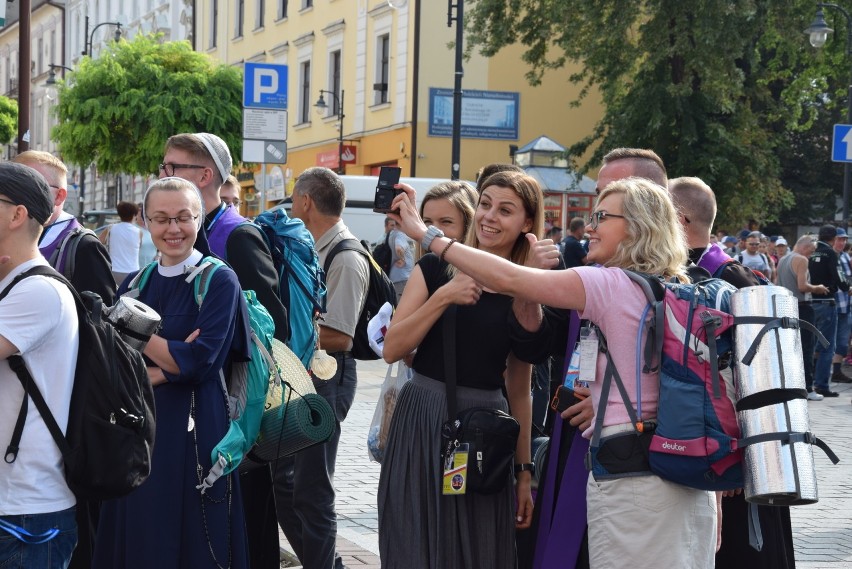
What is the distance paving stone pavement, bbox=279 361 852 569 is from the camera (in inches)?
279

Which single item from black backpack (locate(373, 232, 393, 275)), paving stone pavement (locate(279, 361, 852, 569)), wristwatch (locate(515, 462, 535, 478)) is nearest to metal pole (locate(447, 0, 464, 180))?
black backpack (locate(373, 232, 393, 275))

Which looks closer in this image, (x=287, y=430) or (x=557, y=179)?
(x=287, y=430)

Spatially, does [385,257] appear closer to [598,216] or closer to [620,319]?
[598,216]

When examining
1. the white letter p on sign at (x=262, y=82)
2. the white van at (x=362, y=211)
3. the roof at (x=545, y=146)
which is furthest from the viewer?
the roof at (x=545, y=146)

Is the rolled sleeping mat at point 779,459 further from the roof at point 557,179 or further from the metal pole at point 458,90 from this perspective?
the roof at point 557,179

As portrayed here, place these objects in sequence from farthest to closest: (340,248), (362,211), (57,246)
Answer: (362,211)
(340,248)
(57,246)

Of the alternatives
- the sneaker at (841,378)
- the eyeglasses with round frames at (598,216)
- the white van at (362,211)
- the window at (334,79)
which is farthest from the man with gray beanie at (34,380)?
the window at (334,79)

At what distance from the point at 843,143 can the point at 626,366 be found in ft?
42.7

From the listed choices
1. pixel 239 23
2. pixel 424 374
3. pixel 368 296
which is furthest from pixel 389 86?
pixel 424 374

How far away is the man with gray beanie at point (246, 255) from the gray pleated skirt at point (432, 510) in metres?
1.13

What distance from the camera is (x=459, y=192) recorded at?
17.6ft

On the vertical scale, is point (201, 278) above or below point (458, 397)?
above

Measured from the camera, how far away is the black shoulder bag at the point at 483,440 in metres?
4.27

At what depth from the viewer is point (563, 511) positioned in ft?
13.2
